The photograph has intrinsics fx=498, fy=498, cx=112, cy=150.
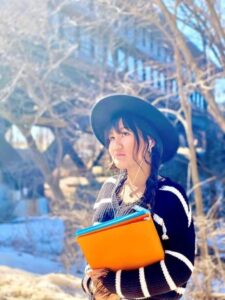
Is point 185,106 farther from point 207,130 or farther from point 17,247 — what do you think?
point 207,130

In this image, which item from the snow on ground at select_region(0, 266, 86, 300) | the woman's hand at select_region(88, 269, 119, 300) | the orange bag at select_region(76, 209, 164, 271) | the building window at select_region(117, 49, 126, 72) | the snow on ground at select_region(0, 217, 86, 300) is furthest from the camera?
the building window at select_region(117, 49, 126, 72)

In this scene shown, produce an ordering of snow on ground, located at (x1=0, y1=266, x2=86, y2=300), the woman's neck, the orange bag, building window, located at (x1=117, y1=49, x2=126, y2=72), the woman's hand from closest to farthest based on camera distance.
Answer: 1. the orange bag
2. the woman's hand
3. the woman's neck
4. snow on ground, located at (x1=0, y1=266, x2=86, y2=300)
5. building window, located at (x1=117, y1=49, x2=126, y2=72)

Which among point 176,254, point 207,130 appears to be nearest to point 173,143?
point 176,254

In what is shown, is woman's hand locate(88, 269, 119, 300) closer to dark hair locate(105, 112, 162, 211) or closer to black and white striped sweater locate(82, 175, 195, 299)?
black and white striped sweater locate(82, 175, 195, 299)

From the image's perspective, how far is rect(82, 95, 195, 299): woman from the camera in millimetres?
1802

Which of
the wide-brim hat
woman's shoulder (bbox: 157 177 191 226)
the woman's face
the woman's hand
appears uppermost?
the wide-brim hat

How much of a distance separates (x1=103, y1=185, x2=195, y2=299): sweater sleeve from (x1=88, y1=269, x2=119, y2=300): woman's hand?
0.02 meters

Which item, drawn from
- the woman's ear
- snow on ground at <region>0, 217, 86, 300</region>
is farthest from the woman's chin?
snow on ground at <region>0, 217, 86, 300</region>

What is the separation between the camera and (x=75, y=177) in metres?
16.1

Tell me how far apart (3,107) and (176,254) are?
37.6ft

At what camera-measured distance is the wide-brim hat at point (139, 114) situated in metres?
2.07

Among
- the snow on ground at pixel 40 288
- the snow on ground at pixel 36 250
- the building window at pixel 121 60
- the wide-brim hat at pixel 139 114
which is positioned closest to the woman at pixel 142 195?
the wide-brim hat at pixel 139 114

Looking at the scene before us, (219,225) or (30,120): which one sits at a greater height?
(30,120)

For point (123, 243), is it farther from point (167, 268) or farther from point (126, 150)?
point (126, 150)
